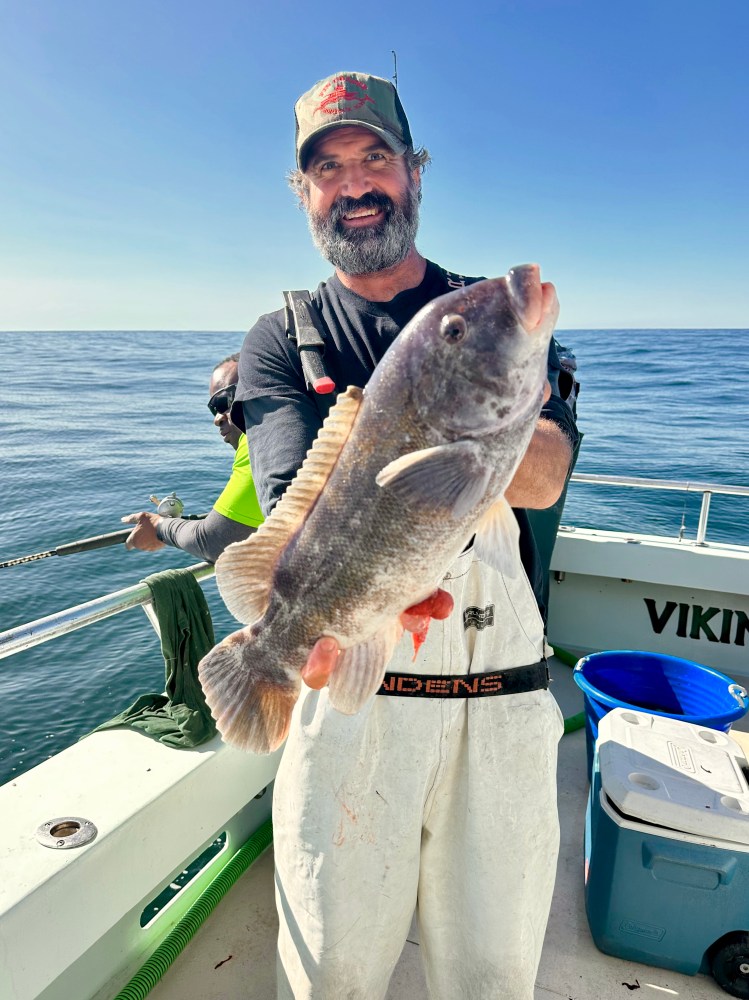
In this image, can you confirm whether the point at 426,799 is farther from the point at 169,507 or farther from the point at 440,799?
the point at 169,507

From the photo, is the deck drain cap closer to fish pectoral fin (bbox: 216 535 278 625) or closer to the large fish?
the large fish

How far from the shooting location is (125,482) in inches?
660

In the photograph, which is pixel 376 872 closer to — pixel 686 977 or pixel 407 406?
pixel 407 406

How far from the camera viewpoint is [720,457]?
62.0ft

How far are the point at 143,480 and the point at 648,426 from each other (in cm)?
1643

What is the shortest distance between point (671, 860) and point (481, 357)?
2422 millimetres

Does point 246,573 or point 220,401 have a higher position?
point 220,401

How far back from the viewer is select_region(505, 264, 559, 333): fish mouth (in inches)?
68.1

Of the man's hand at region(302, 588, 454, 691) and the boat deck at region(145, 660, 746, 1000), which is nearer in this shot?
the man's hand at region(302, 588, 454, 691)

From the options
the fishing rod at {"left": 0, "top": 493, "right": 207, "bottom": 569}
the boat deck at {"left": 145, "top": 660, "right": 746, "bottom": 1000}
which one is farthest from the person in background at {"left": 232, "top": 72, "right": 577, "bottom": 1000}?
the fishing rod at {"left": 0, "top": 493, "right": 207, "bottom": 569}

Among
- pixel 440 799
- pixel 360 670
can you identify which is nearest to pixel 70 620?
pixel 360 670

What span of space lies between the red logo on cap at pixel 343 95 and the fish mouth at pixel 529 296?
122 cm

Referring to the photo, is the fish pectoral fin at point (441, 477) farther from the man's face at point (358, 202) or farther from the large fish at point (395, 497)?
the man's face at point (358, 202)

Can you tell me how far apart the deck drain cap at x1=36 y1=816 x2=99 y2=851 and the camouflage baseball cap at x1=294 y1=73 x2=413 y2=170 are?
2660mm
